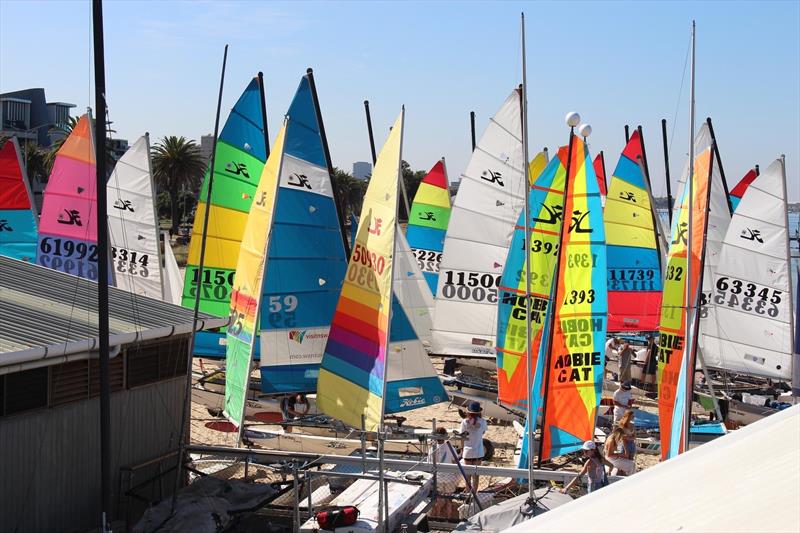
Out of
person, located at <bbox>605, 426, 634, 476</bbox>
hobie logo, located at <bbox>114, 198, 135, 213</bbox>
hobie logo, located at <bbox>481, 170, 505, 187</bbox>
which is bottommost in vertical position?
person, located at <bbox>605, 426, 634, 476</bbox>

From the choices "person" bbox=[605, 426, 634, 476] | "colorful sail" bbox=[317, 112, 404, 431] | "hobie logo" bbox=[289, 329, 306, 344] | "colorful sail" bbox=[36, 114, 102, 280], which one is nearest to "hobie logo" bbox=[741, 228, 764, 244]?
"person" bbox=[605, 426, 634, 476]

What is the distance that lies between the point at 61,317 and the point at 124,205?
11.4 metres

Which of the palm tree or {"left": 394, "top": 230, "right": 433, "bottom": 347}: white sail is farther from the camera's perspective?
the palm tree

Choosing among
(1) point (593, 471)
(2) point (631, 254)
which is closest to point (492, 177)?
(2) point (631, 254)

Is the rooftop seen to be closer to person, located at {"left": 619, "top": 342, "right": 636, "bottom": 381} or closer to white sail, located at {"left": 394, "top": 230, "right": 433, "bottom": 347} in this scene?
white sail, located at {"left": 394, "top": 230, "right": 433, "bottom": 347}

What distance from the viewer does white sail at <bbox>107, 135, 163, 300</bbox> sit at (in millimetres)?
21969

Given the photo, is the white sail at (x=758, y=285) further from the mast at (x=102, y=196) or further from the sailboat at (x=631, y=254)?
the mast at (x=102, y=196)

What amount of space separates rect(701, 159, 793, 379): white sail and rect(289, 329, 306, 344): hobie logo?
912 cm

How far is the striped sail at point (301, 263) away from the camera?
616 inches

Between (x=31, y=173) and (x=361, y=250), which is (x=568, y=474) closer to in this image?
(x=361, y=250)

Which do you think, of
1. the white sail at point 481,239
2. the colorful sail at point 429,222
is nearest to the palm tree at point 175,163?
the colorful sail at point 429,222

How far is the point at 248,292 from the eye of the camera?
15273mm

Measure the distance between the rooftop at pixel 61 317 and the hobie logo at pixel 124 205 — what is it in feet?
26.4

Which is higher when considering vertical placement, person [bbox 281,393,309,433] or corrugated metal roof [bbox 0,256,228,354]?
corrugated metal roof [bbox 0,256,228,354]
